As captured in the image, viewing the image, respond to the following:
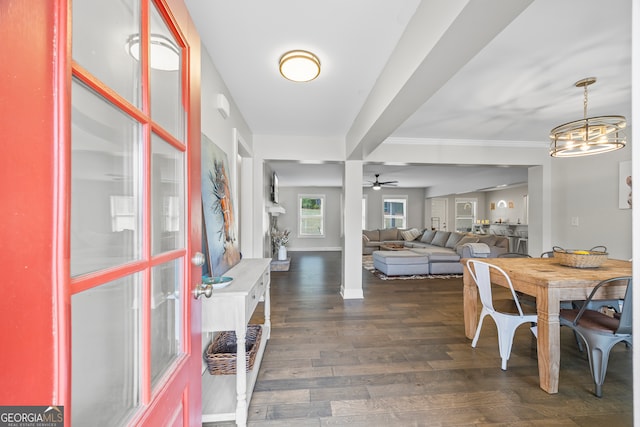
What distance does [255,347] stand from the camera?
2.01m

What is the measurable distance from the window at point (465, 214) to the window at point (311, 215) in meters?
5.44

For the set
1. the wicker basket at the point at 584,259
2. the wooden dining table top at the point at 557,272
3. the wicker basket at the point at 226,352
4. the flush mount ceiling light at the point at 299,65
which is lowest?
the wicker basket at the point at 226,352

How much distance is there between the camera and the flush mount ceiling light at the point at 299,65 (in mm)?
1894

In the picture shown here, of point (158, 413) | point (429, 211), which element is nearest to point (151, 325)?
point (158, 413)

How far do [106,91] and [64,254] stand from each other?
392 millimetres

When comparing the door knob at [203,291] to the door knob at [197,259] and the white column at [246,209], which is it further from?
the white column at [246,209]

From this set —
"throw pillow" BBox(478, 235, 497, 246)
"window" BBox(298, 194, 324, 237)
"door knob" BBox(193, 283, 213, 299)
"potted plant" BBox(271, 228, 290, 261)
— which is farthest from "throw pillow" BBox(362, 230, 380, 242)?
"door knob" BBox(193, 283, 213, 299)

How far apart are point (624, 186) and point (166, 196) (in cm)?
488

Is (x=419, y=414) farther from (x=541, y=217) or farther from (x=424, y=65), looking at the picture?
(x=541, y=217)

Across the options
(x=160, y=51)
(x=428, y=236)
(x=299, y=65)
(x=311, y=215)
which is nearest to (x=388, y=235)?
(x=428, y=236)

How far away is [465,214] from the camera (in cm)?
1045

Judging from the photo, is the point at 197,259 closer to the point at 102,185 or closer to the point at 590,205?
the point at 102,185

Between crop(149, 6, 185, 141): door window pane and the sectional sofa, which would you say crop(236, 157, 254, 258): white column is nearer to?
crop(149, 6, 185, 141): door window pane

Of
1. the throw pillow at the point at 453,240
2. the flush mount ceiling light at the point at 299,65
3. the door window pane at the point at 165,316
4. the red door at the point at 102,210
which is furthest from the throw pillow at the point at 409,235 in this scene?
the door window pane at the point at 165,316
